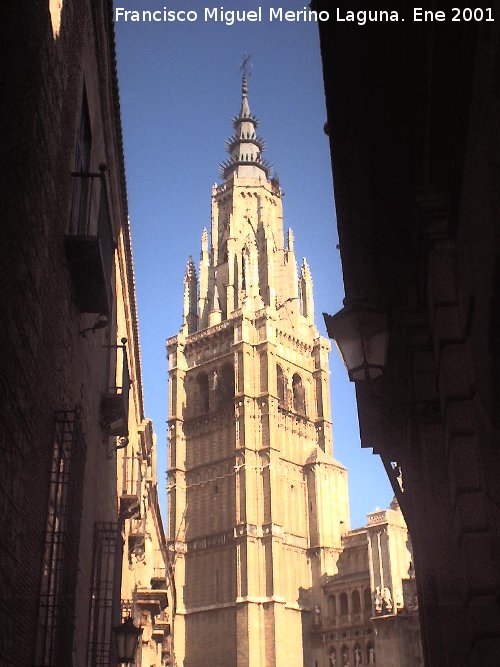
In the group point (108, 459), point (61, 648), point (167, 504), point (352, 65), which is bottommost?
point (61, 648)

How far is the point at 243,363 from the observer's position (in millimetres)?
56562

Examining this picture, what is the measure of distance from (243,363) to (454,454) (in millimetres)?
50931

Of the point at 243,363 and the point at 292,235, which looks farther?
the point at 292,235

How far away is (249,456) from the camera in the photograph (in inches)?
2126

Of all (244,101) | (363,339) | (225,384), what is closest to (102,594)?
(363,339)

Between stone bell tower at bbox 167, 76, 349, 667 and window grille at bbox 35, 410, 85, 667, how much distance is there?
139 feet

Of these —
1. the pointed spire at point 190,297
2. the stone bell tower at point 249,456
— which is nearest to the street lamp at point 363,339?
the stone bell tower at point 249,456

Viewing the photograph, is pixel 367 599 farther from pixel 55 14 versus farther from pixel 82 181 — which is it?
pixel 55 14

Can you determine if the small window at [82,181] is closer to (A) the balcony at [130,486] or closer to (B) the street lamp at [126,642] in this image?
(B) the street lamp at [126,642]

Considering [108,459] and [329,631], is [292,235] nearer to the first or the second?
[329,631]

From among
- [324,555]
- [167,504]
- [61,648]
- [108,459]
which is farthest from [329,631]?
[61,648]

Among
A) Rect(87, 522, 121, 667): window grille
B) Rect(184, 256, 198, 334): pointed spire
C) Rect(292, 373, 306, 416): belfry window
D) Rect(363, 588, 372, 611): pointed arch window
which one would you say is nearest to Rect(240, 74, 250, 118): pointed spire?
Rect(184, 256, 198, 334): pointed spire

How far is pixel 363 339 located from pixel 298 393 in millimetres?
54567

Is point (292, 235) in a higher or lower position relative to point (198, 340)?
higher
